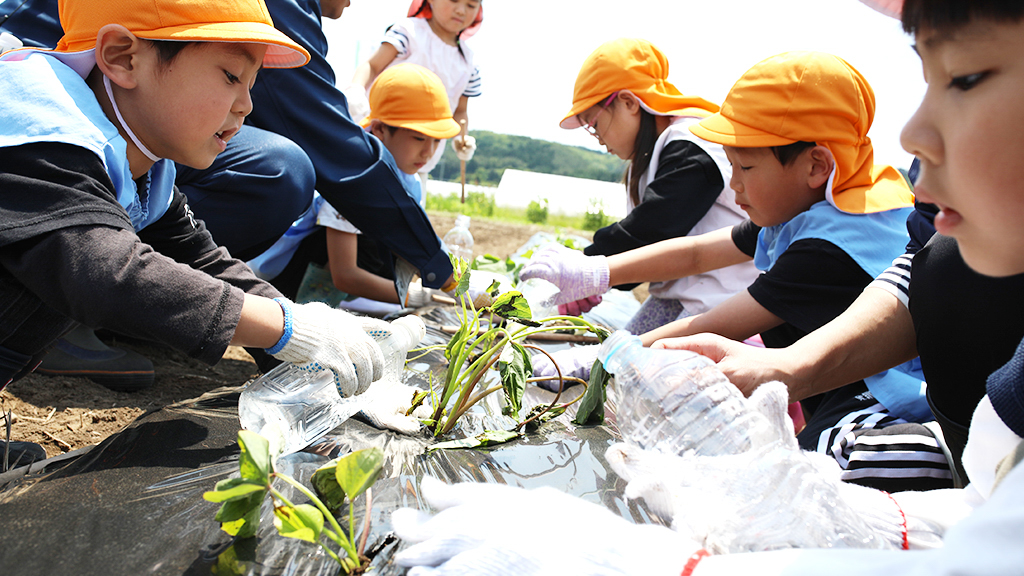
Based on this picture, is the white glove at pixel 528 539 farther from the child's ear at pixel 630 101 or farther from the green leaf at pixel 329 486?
the child's ear at pixel 630 101

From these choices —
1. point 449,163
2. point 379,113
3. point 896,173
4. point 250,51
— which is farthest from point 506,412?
point 449,163

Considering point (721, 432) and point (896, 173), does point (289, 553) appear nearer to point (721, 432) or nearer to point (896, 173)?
point (721, 432)

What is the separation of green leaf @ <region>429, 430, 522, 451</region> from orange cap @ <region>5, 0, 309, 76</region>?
2.98 feet

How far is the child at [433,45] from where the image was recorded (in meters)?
4.05

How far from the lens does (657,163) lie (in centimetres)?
279

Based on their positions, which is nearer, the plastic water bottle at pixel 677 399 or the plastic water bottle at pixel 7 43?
the plastic water bottle at pixel 677 399

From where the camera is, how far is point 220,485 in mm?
A: 754

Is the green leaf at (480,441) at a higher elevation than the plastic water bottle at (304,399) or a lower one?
higher

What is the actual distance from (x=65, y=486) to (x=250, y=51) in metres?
0.92

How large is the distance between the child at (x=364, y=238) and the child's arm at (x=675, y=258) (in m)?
1.17

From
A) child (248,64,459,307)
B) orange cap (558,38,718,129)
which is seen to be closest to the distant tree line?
child (248,64,459,307)

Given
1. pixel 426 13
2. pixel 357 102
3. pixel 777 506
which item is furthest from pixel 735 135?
pixel 426 13

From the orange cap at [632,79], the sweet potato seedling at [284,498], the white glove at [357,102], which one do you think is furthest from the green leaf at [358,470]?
the white glove at [357,102]

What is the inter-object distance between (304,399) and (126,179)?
0.60 m
